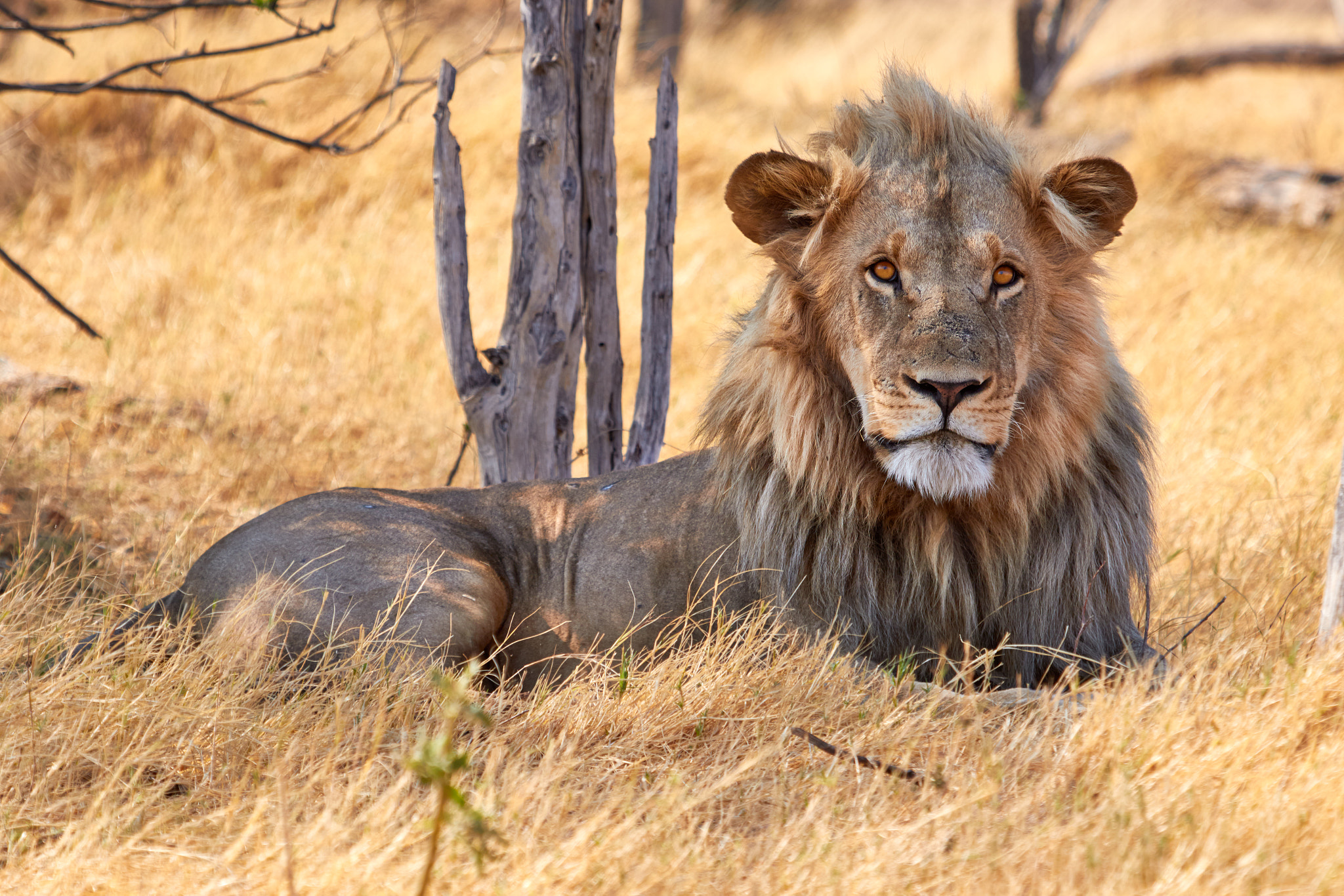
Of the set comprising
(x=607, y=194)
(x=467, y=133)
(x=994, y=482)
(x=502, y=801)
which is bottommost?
(x=502, y=801)

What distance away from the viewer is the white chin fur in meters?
3.15

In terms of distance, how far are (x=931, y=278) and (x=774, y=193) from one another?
0.57 metres

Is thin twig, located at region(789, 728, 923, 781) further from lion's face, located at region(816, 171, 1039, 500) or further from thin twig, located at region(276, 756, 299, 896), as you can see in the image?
thin twig, located at region(276, 756, 299, 896)

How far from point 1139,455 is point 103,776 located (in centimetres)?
294

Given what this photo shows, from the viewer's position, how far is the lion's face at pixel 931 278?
3.15 m

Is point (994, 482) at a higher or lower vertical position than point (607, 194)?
lower

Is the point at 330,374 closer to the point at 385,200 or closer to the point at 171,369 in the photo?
the point at 171,369

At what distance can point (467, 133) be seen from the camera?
10.3m

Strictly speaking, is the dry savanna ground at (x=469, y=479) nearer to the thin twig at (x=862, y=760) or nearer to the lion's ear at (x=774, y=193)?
the thin twig at (x=862, y=760)

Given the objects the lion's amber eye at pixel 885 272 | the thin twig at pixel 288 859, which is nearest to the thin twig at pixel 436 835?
the thin twig at pixel 288 859

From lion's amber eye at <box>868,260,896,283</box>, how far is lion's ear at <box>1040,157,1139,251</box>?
0.49 m

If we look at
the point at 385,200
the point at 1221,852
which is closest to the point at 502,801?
the point at 1221,852

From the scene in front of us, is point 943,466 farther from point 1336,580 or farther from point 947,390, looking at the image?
point 1336,580

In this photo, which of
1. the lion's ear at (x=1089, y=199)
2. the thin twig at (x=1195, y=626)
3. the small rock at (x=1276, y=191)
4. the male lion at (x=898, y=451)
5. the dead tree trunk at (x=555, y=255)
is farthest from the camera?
the small rock at (x=1276, y=191)
